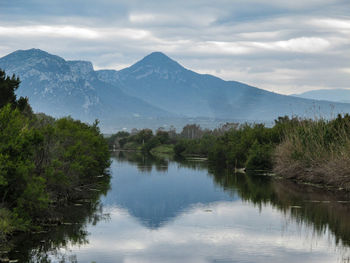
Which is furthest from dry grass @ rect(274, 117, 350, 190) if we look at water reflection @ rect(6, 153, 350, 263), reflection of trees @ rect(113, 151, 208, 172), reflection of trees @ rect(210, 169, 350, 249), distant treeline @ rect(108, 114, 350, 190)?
reflection of trees @ rect(113, 151, 208, 172)

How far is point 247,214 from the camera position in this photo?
39.3m

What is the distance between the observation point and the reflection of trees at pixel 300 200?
1364 inches

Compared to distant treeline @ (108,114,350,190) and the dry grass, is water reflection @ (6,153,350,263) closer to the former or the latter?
the dry grass

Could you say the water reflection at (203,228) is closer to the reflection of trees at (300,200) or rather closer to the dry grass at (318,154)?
the reflection of trees at (300,200)

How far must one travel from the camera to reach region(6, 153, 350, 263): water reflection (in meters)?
26.4

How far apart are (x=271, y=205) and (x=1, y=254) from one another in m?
25.1

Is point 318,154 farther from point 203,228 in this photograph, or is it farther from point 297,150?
point 203,228

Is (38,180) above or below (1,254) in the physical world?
above

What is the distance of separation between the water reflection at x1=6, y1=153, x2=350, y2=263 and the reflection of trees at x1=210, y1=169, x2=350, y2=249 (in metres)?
0.07

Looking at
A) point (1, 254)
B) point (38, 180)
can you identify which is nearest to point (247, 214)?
point (38, 180)

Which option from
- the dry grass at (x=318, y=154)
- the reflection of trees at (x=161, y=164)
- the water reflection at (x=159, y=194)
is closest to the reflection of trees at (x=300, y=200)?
the dry grass at (x=318, y=154)

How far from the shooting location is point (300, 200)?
150 ft

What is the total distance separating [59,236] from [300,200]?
2362cm

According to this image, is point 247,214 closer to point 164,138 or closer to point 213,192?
point 213,192
